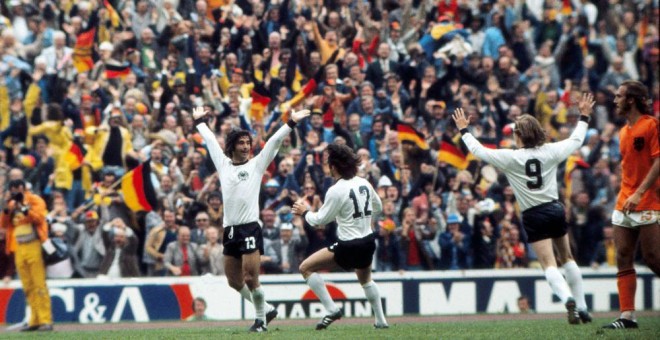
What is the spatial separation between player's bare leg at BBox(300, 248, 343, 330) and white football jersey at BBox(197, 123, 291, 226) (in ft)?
2.60

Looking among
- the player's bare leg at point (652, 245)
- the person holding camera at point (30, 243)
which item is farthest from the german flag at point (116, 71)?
the player's bare leg at point (652, 245)

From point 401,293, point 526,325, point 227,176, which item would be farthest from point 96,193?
point 526,325

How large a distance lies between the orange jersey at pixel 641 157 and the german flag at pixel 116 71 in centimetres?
1151

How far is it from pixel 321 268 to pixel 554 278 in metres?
2.65

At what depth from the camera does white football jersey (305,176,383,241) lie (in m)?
13.2

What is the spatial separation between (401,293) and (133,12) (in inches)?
305

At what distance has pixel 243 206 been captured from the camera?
527 inches

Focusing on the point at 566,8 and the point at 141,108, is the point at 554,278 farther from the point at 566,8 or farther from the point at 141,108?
the point at 566,8

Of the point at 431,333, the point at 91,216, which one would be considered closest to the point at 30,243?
the point at 91,216

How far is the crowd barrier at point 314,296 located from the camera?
62.0ft

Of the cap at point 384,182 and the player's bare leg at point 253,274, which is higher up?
the cap at point 384,182

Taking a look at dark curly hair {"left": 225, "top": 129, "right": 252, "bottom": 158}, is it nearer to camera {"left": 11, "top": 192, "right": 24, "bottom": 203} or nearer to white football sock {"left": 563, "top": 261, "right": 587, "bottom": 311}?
white football sock {"left": 563, "top": 261, "right": 587, "bottom": 311}

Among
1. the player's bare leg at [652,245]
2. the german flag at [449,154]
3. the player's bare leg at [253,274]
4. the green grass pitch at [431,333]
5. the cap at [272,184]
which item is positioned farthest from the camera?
the german flag at [449,154]

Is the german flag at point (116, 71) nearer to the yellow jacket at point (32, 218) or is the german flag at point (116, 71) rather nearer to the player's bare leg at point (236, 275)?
the yellow jacket at point (32, 218)
